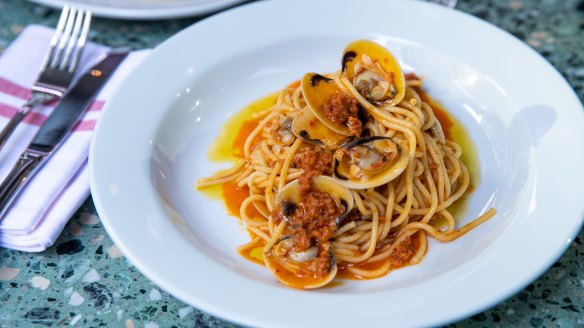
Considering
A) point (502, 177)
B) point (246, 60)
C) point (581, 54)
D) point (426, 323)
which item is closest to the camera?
point (426, 323)

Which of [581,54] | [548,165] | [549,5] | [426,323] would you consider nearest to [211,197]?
[426,323]

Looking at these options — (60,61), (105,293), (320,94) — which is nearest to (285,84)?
(320,94)

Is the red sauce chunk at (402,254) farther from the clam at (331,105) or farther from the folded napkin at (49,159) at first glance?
the folded napkin at (49,159)

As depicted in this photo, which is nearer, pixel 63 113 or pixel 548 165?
pixel 548 165

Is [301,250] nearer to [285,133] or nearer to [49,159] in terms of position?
[285,133]

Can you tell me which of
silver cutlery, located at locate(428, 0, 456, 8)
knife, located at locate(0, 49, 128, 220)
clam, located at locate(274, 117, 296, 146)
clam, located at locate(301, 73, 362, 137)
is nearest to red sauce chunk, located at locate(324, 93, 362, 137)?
clam, located at locate(301, 73, 362, 137)

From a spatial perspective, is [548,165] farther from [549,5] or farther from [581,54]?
[549,5]
